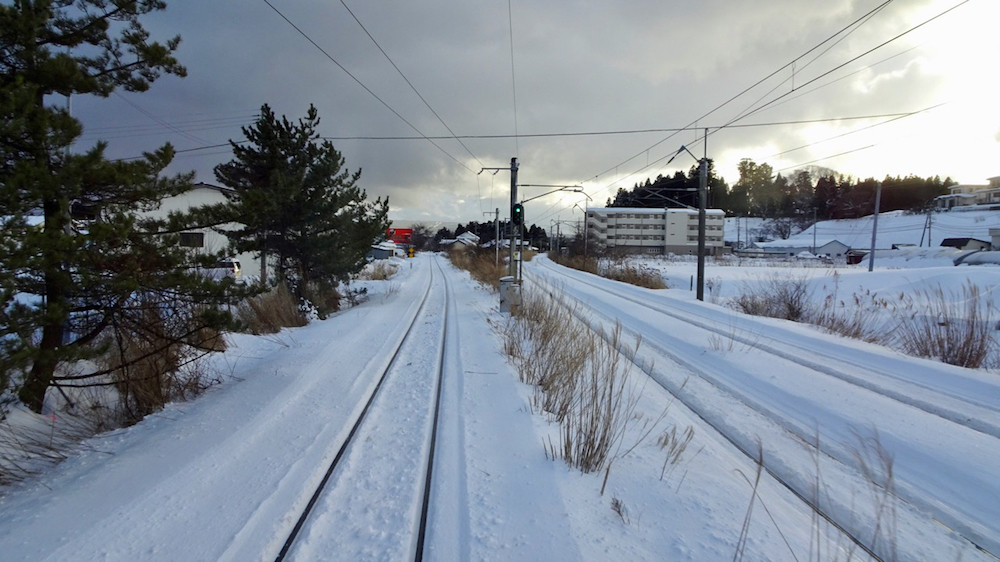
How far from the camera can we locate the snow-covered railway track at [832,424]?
348cm

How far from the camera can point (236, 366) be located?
7.34 meters

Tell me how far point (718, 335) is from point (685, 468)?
273 inches

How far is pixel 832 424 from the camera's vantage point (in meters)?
5.09

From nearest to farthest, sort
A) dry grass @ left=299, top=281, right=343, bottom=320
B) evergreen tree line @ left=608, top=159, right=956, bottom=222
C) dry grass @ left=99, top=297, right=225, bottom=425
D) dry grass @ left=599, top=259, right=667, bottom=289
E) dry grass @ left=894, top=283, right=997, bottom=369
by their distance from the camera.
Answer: dry grass @ left=99, top=297, right=225, bottom=425 → dry grass @ left=894, top=283, right=997, bottom=369 → dry grass @ left=299, top=281, right=343, bottom=320 → dry grass @ left=599, top=259, right=667, bottom=289 → evergreen tree line @ left=608, top=159, right=956, bottom=222

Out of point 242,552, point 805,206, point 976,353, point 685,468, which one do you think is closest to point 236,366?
point 242,552

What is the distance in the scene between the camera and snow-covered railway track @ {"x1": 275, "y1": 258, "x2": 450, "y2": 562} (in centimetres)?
281

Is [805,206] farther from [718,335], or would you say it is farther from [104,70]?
[104,70]

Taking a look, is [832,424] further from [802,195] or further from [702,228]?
[802,195]

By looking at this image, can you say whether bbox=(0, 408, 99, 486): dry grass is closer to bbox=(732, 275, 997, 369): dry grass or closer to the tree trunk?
the tree trunk

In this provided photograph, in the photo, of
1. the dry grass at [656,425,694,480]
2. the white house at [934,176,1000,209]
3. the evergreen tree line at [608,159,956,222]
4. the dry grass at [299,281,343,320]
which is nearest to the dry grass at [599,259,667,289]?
the dry grass at [299,281,343,320]

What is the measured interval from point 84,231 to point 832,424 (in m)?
8.12

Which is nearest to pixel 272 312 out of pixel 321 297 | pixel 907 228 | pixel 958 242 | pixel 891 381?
pixel 321 297

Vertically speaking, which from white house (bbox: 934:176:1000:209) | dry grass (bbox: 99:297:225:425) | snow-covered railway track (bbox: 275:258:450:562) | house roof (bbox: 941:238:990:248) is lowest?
house roof (bbox: 941:238:990:248)

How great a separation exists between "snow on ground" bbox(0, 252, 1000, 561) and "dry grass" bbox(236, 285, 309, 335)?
525cm
